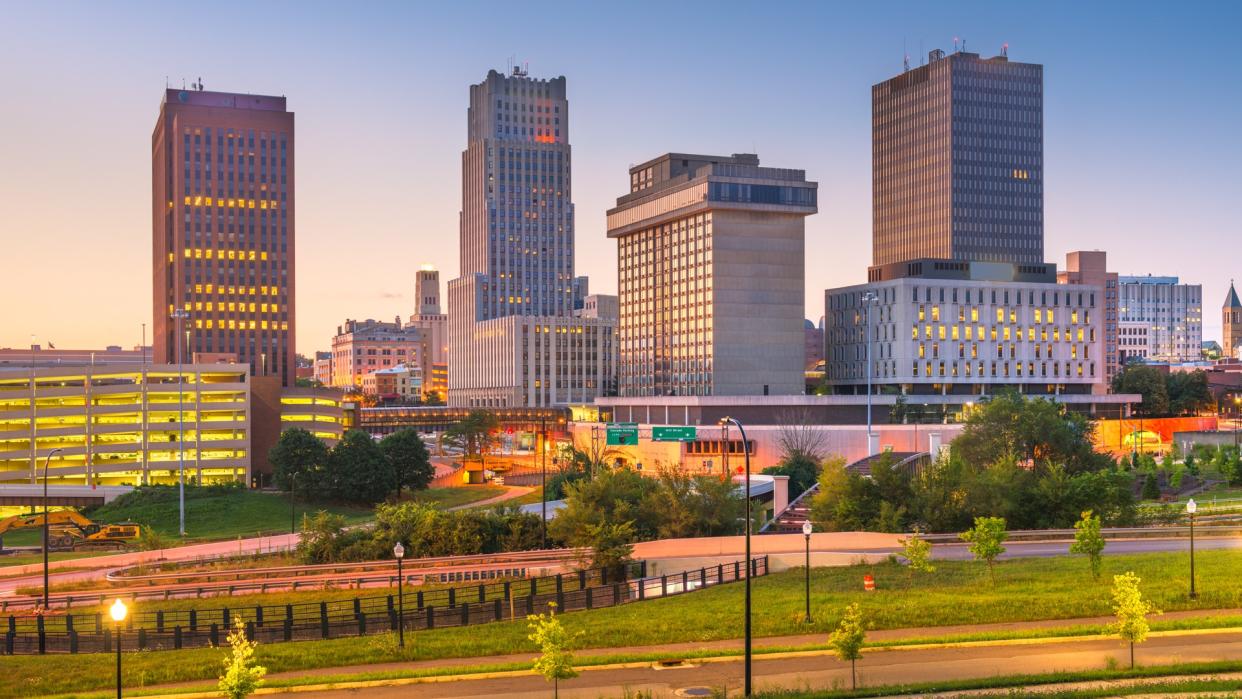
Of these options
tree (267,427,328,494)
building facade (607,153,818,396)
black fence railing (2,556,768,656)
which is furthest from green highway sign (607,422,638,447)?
building facade (607,153,818,396)

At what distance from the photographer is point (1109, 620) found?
1430 inches

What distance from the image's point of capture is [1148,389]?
573 feet

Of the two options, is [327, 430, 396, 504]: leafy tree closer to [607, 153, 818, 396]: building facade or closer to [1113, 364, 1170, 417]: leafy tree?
[607, 153, 818, 396]: building facade

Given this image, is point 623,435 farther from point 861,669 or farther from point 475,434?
point 475,434

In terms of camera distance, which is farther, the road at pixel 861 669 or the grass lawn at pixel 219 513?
the grass lawn at pixel 219 513

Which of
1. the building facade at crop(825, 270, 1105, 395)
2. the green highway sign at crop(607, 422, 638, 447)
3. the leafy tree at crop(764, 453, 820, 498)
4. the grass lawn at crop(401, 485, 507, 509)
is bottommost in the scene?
the grass lawn at crop(401, 485, 507, 509)

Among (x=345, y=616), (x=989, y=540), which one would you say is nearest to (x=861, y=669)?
(x=989, y=540)

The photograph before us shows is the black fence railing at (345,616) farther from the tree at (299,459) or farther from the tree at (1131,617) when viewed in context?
the tree at (299,459)

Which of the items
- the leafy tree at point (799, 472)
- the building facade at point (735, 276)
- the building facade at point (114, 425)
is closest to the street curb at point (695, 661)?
the leafy tree at point (799, 472)

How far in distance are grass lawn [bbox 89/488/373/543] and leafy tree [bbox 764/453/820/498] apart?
3530 centimetres

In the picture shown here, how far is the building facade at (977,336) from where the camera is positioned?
532ft

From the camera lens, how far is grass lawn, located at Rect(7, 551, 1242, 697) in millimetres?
34406

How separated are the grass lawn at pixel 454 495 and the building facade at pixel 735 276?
58733 mm

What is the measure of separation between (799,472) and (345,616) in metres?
67.9
